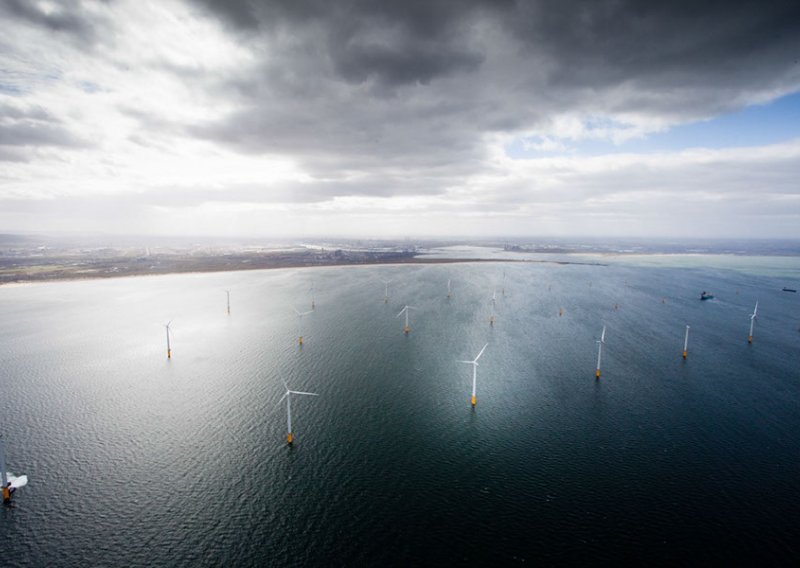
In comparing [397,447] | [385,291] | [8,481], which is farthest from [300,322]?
[8,481]

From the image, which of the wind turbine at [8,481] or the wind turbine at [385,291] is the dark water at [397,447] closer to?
the wind turbine at [8,481]

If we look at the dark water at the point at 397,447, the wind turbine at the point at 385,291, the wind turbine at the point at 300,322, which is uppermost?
the wind turbine at the point at 385,291

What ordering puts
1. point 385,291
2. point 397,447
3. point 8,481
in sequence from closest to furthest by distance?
point 8,481 < point 397,447 < point 385,291

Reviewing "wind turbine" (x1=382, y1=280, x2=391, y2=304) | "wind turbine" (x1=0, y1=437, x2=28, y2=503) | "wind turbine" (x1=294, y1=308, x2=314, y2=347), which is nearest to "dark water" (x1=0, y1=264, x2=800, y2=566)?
"wind turbine" (x1=0, y1=437, x2=28, y2=503)

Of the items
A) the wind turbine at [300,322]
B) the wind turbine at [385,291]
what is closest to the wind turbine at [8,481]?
the wind turbine at [300,322]

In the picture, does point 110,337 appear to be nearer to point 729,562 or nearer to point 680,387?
point 729,562

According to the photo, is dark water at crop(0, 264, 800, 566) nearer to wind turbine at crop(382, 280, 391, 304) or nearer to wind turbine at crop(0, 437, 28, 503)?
wind turbine at crop(0, 437, 28, 503)

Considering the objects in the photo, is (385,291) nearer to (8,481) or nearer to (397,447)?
(397,447)

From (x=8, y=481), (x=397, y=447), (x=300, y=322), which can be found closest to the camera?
(x=8, y=481)
